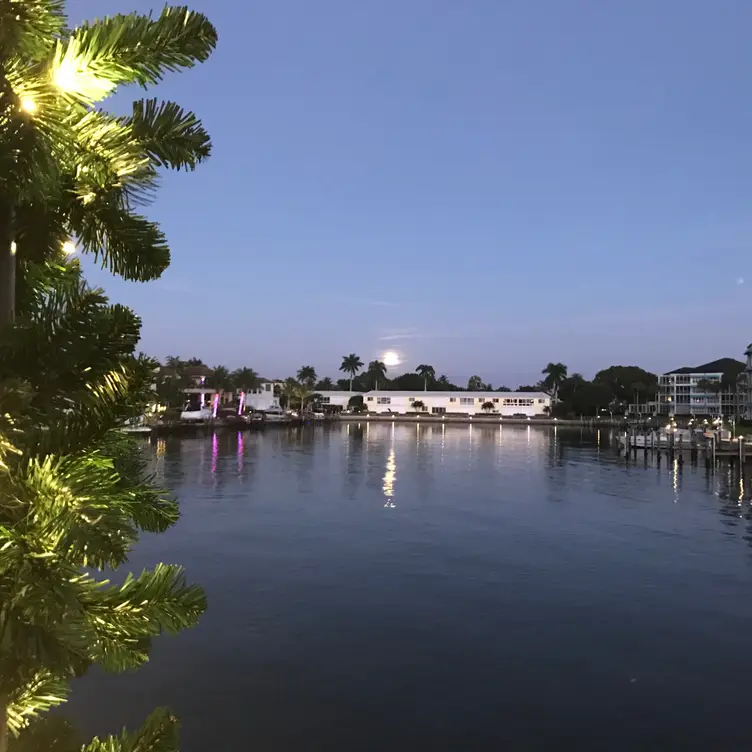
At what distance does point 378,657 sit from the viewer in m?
13.7

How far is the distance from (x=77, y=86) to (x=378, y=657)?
14.0 m

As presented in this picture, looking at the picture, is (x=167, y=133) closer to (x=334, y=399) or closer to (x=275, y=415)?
(x=275, y=415)

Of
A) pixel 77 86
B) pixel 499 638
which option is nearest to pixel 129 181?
pixel 77 86

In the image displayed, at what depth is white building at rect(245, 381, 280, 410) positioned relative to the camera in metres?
147

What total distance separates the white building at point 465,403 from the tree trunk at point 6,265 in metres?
156

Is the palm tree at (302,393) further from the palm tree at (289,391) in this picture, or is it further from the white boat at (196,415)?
the white boat at (196,415)

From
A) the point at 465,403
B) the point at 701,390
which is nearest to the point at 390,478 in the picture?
the point at 465,403

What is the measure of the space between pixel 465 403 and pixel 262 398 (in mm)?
52217

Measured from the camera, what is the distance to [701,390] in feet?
535

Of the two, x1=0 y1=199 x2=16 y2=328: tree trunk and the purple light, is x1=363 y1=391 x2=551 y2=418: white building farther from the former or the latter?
x1=0 y1=199 x2=16 y2=328: tree trunk

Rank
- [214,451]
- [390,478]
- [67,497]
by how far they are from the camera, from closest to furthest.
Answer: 1. [67,497]
2. [390,478]
3. [214,451]

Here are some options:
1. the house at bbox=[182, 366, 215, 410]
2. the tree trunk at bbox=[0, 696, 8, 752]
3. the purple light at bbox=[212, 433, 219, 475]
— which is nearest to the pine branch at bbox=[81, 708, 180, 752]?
the tree trunk at bbox=[0, 696, 8, 752]

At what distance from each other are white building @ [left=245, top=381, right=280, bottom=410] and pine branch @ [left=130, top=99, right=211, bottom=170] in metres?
143

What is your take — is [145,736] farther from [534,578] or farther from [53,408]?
[534,578]
